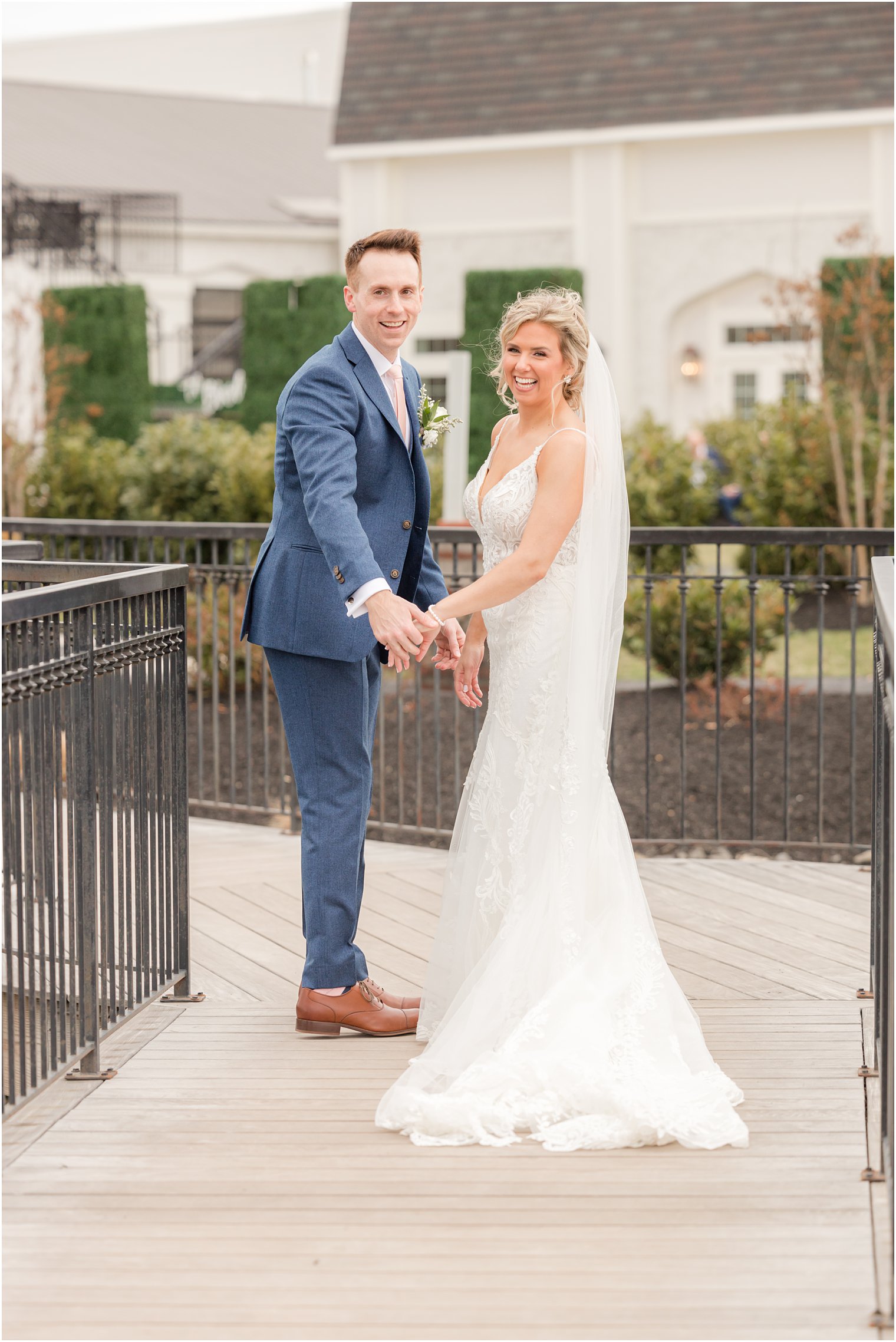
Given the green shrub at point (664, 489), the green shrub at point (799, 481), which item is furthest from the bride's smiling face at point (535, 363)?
the green shrub at point (799, 481)

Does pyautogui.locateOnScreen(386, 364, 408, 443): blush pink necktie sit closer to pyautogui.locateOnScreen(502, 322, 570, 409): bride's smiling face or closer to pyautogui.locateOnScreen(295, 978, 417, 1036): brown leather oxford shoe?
pyautogui.locateOnScreen(502, 322, 570, 409): bride's smiling face

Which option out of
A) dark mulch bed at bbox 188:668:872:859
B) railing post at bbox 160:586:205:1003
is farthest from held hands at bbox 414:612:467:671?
dark mulch bed at bbox 188:668:872:859

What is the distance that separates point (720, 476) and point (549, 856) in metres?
13.4

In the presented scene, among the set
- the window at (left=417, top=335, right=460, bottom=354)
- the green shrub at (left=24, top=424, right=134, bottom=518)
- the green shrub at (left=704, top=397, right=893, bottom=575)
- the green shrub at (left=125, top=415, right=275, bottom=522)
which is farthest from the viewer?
the window at (left=417, top=335, right=460, bottom=354)

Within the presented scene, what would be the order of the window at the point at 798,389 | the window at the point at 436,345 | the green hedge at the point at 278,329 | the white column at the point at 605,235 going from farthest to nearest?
1. the window at the point at 436,345
2. the white column at the point at 605,235
3. the green hedge at the point at 278,329
4. the window at the point at 798,389

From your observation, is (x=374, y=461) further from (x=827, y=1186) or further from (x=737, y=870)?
(x=737, y=870)

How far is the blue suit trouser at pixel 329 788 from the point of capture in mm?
3881

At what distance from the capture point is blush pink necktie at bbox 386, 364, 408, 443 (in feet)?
12.8

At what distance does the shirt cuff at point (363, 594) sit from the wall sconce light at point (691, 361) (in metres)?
21.0

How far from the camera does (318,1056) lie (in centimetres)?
387

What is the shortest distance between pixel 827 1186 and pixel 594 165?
21561mm

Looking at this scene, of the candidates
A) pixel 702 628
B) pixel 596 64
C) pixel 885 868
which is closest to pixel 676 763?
pixel 702 628

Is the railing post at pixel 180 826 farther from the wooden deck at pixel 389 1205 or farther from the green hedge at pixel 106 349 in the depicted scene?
the green hedge at pixel 106 349

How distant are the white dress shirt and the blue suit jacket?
17 millimetres
